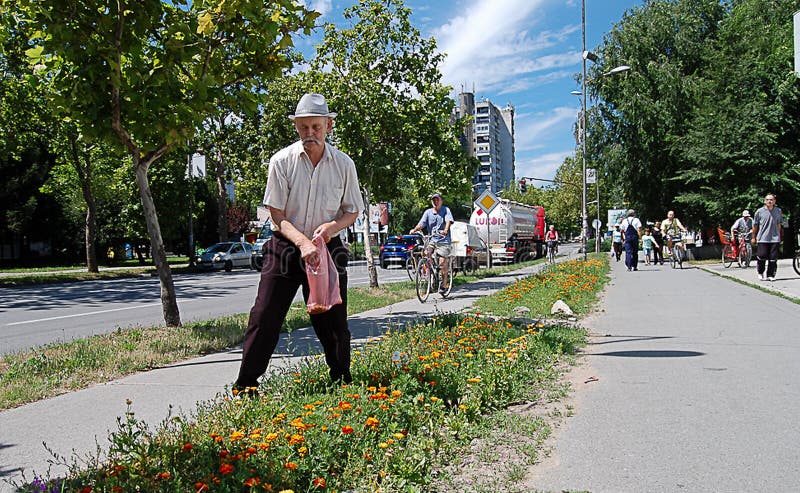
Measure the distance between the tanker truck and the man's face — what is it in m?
28.6

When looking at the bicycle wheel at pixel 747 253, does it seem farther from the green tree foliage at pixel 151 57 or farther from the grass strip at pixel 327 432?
the grass strip at pixel 327 432

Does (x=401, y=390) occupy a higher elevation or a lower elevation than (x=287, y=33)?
lower

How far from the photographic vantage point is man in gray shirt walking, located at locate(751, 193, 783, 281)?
615 inches

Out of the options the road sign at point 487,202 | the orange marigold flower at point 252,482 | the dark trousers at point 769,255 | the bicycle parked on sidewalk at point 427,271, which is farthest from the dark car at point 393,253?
the orange marigold flower at point 252,482

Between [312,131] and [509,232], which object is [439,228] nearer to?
[312,131]

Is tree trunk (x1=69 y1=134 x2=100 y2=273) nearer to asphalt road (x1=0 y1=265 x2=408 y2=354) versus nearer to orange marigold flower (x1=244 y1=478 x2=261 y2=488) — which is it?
asphalt road (x1=0 y1=265 x2=408 y2=354)

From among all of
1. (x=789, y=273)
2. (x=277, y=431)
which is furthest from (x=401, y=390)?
(x=789, y=273)

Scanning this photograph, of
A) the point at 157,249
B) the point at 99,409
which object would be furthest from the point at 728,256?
the point at 99,409

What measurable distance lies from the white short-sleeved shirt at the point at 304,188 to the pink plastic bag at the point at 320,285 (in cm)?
24

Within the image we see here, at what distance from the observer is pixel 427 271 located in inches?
537

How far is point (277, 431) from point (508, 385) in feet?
7.17

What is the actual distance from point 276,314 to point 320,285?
403 mm

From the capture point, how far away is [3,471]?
141 inches

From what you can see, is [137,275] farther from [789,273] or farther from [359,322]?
[789,273]
